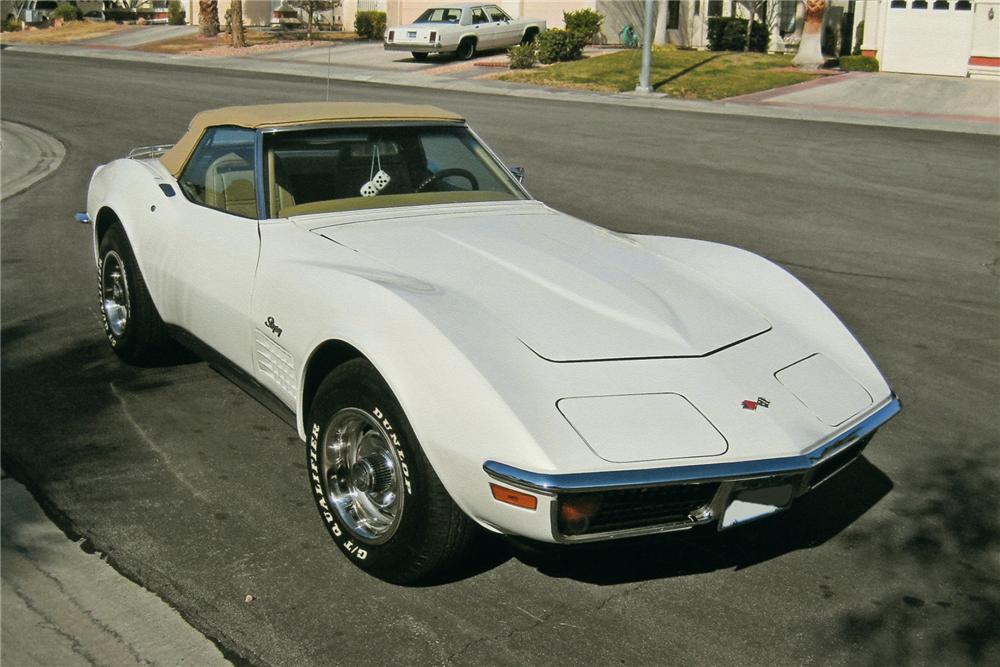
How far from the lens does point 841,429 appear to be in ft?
11.8

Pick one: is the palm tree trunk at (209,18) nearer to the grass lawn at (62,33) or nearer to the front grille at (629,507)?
the grass lawn at (62,33)

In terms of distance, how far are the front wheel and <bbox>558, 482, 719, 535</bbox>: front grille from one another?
1.52ft

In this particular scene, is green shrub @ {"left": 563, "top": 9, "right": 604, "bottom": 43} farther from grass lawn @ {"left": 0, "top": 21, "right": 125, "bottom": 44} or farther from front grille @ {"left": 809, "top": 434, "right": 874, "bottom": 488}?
front grille @ {"left": 809, "top": 434, "right": 874, "bottom": 488}

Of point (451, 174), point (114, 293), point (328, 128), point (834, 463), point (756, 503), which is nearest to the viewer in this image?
point (756, 503)

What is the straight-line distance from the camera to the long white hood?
12.2ft

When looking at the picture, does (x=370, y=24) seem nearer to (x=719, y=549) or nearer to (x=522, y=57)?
(x=522, y=57)

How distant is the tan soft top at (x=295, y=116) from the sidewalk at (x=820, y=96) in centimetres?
1273

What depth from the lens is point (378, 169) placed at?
16.9 ft

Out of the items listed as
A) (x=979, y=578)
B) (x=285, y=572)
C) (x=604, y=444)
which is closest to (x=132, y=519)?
(x=285, y=572)

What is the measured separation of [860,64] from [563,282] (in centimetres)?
2676

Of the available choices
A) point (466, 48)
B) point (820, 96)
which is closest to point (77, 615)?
point (820, 96)

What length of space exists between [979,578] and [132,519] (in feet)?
10.7

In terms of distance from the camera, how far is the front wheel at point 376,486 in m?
3.44

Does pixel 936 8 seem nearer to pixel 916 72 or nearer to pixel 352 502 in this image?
pixel 916 72
